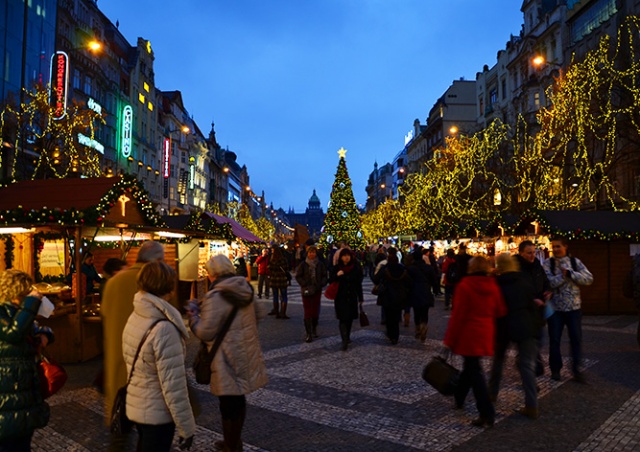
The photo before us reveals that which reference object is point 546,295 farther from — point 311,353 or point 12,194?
point 12,194

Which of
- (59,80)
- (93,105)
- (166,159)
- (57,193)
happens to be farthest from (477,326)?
(166,159)

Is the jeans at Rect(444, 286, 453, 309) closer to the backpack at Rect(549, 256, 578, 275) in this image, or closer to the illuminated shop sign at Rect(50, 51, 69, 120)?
the backpack at Rect(549, 256, 578, 275)

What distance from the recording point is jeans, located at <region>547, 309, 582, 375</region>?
7.71 meters

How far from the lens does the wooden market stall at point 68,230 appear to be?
9266 millimetres

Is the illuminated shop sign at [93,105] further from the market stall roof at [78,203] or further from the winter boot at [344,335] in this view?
the winter boot at [344,335]

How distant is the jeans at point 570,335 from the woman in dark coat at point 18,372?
6436mm

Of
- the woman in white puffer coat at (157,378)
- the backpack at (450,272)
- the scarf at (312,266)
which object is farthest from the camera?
the backpack at (450,272)

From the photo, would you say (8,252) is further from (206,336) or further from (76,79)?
(76,79)

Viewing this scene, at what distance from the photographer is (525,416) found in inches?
242

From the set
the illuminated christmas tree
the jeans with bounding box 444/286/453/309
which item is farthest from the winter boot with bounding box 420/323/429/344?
the illuminated christmas tree

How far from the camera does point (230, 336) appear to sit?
464cm

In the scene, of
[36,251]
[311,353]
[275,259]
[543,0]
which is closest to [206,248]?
[275,259]

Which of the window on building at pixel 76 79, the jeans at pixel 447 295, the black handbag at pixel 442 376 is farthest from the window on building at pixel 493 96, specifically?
the black handbag at pixel 442 376

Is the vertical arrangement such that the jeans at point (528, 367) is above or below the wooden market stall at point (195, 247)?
below
